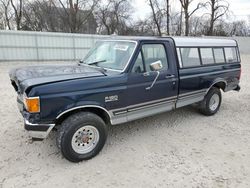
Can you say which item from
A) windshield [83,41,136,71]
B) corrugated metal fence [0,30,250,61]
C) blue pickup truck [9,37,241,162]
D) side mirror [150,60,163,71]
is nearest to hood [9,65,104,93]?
blue pickup truck [9,37,241,162]

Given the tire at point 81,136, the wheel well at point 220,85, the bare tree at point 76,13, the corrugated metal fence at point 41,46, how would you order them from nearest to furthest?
the tire at point 81,136 → the wheel well at point 220,85 → the corrugated metal fence at point 41,46 → the bare tree at point 76,13

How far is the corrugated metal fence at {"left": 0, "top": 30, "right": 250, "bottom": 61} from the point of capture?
49.1 feet

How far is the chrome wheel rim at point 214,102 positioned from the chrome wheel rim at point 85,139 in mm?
3320

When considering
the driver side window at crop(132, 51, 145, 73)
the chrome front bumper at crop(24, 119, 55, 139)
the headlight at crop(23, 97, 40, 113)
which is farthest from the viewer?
the driver side window at crop(132, 51, 145, 73)

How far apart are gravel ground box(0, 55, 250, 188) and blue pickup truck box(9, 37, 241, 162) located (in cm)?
37

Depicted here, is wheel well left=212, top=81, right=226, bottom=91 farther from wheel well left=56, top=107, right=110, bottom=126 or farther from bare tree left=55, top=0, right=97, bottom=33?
bare tree left=55, top=0, right=97, bottom=33

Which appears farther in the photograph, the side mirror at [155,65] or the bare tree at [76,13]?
the bare tree at [76,13]

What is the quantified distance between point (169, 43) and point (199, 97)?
159 cm

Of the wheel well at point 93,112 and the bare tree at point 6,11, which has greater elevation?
the bare tree at point 6,11

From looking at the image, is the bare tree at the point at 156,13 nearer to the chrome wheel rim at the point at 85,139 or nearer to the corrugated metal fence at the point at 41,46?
the corrugated metal fence at the point at 41,46

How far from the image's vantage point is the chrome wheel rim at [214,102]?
214 inches

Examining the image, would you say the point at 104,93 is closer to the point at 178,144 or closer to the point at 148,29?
the point at 178,144

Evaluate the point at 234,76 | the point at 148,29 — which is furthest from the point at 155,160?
the point at 148,29

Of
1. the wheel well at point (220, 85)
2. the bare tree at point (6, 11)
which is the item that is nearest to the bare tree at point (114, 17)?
the bare tree at point (6, 11)
